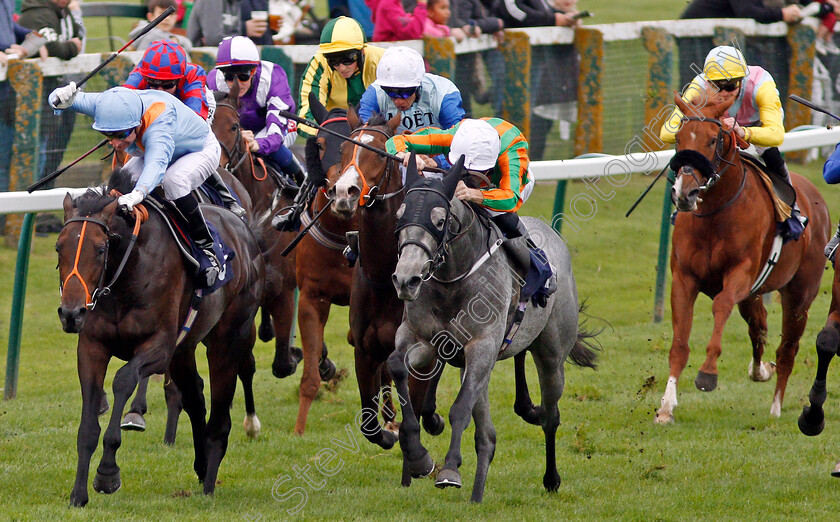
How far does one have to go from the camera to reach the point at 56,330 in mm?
10062

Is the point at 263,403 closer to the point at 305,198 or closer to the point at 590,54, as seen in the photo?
the point at 305,198

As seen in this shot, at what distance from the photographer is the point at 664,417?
748 centimetres

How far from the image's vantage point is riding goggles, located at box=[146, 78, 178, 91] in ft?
22.1

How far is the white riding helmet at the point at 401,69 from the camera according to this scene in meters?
6.32

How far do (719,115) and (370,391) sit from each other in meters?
2.80

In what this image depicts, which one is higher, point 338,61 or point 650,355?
point 338,61

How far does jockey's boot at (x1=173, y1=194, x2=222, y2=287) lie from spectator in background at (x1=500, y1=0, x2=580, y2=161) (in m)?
6.38

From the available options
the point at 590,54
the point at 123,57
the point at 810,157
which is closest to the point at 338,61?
the point at 123,57

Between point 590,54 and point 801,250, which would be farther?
point 590,54

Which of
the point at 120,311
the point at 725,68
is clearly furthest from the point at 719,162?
the point at 120,311

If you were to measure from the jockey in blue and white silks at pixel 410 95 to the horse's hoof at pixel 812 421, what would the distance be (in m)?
2.51

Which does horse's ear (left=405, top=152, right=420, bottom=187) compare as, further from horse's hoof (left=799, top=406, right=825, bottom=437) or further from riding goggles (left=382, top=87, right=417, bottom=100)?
horse's hoof (left=799, top=406, right=825, bottom=437)

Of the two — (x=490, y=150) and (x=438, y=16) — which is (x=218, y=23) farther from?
(x=490, y=150)

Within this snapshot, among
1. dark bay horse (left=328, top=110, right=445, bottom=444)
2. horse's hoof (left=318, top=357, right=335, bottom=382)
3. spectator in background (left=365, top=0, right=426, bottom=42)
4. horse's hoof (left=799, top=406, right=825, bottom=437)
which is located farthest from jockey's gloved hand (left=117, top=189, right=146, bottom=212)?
spectator in background (left=365, top=0, right=426, bottom=42)
